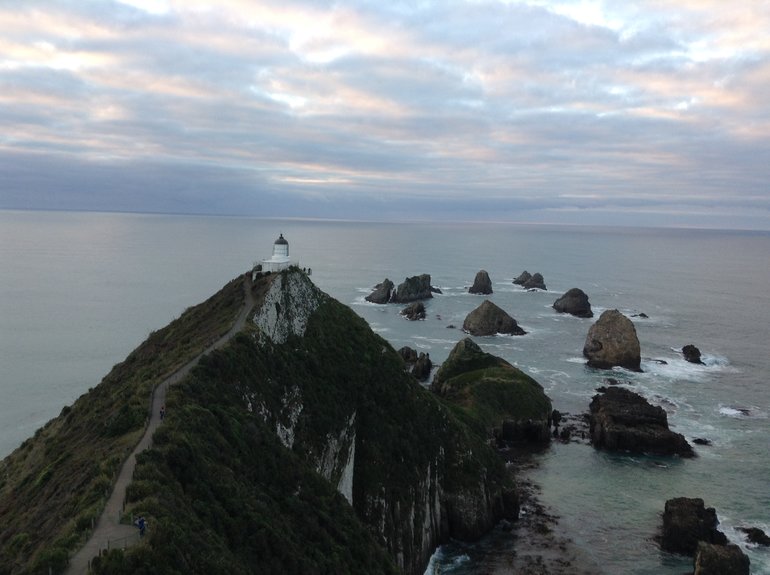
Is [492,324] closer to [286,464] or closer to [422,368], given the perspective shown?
[422,368]

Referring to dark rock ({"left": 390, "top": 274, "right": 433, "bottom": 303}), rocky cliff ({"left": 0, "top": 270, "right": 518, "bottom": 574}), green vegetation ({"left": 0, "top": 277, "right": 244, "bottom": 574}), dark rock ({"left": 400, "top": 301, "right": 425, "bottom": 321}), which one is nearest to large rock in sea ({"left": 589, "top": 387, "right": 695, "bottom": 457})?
rocky cliff ({"left": 0, "top": 270, "right": 518, "bottom": 574})

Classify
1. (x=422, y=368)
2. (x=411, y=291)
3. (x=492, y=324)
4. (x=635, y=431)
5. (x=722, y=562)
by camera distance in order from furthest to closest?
(x=411, y=291), (x=492, y=324), (x=422, y=368), (x=635, y=431), (x=722, y=562)

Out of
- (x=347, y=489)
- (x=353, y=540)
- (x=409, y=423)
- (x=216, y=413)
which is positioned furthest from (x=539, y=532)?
(x=216, y=413)

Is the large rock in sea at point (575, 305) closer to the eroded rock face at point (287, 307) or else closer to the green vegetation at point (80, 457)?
the eroded rock face at point (287, 307)

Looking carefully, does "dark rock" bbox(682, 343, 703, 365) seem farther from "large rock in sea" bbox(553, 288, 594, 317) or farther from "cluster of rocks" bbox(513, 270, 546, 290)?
"cluster of rocks" bbox(513, 270, 546, 290)

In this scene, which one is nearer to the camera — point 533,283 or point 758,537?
point 758,537

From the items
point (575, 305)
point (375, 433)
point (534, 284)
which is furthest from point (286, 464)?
point (534, 284)
